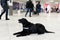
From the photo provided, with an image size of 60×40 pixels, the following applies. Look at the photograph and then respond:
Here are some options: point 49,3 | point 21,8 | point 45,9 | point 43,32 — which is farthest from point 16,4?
point 43,32

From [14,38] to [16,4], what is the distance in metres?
15.0

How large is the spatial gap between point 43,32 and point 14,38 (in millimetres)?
1070

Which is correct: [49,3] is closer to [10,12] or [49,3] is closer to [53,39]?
[10,12]

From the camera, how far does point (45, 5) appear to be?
78.6 ft

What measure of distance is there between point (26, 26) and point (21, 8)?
1522 cm

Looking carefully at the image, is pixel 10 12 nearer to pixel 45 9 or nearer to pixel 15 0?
pixel 15 0

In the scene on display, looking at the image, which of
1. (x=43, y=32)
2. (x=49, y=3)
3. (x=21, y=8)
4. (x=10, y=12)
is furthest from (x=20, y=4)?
(x=43, y=32)

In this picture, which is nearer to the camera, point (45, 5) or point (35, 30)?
point (35, 30)

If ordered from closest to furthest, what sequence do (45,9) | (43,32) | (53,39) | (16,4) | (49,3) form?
(53,39)
(43,32)
(16,4)
(45,9)
(49,3)

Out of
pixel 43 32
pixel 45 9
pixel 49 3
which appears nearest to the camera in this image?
pixel 43 32

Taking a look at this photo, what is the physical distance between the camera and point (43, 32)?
530cm

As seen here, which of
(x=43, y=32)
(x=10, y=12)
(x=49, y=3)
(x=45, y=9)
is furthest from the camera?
(x=49, y=3)

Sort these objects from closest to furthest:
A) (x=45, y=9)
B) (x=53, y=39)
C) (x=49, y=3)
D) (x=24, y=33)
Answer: (x=53, y=39), (x=24, y=33), (x=45, y=9), (x=49, y=3)

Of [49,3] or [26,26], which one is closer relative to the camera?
[26,26]
